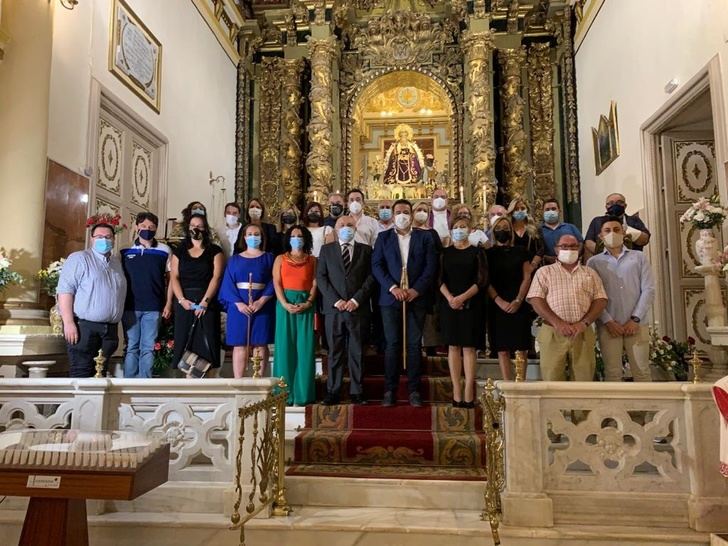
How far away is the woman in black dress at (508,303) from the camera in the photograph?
4492mm

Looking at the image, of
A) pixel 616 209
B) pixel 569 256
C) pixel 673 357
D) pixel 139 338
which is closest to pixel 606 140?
pixel 616 209

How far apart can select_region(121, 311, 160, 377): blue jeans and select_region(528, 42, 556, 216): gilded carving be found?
6954 mm

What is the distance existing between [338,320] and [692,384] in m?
2.40

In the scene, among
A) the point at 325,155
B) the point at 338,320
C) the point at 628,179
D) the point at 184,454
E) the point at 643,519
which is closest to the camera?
the point at 643,519

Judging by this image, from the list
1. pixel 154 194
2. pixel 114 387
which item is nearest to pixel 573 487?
pixel 114 387

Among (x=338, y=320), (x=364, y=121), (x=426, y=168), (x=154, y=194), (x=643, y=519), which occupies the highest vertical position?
(x=364, y=121)

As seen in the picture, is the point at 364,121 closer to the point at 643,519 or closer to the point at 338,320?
the point at 338,320

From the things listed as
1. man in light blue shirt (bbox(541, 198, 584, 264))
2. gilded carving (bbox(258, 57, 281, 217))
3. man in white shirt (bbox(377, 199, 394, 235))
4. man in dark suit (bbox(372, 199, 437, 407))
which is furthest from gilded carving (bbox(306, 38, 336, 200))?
man in dark suit (bbox(372, 199, 437, 407))

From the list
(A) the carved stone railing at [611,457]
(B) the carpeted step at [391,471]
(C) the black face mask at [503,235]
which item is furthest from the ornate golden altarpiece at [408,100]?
(A) the carved stone railing at [611,457]

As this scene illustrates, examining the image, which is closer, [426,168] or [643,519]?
[643,519]

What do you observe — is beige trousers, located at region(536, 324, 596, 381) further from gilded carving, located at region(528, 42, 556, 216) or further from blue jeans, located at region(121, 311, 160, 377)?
gilded carving, located at region(528, 42, 556, 216)

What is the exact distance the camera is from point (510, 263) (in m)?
4.57

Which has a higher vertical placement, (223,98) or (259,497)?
(223,98)

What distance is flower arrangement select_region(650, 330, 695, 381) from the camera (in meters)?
→ 5.09
